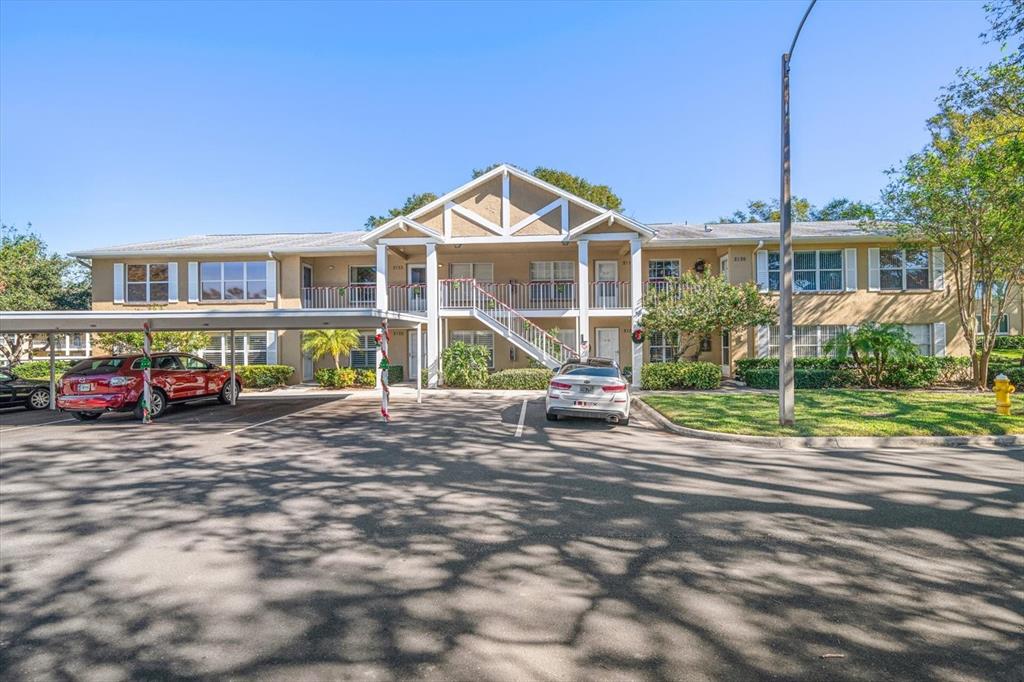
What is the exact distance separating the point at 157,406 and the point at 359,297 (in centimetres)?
1083

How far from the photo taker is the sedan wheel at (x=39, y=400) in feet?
56.0

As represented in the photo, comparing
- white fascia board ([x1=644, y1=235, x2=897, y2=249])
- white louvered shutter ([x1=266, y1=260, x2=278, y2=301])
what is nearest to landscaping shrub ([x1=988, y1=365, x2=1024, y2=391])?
white fascia board ([x1=644, y1=235, x2=897, y2=249])

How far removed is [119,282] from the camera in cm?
2398

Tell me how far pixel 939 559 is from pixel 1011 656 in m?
1.60

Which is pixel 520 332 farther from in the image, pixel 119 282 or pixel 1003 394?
pixel 119 282

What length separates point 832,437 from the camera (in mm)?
10352

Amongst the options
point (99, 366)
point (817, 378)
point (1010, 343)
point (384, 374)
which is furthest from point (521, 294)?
point (1010, 343)

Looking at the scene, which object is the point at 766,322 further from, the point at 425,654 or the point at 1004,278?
the point at 425,654

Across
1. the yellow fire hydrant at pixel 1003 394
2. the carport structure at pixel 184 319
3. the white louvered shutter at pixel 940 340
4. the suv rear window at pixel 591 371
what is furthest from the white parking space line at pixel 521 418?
the white louvered shutter at pixel 940 340

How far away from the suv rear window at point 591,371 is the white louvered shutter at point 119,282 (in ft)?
69.1

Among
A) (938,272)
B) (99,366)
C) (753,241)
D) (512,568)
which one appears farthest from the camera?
(938,272)

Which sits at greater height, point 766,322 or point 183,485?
point 766,322

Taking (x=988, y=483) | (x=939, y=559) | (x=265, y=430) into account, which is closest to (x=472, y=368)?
(x=265, y=430)

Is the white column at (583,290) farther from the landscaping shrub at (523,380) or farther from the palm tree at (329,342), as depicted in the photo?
the palm tree at (329,342)
